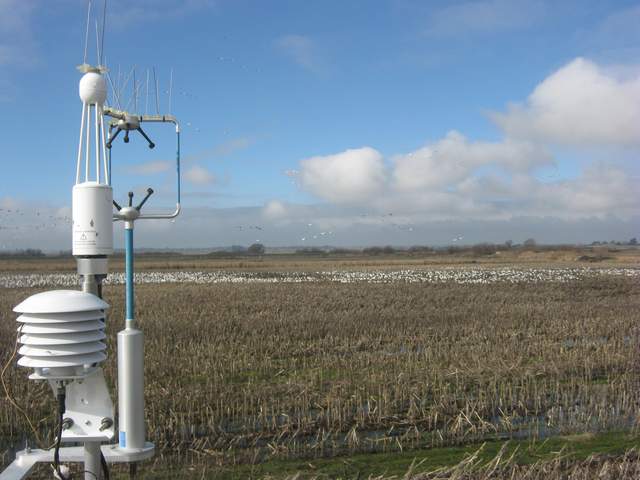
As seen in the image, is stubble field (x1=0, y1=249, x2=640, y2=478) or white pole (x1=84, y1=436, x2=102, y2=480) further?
stubble field (x1=0, y1=249, x2=640, y2=478)

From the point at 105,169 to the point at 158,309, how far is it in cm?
1692

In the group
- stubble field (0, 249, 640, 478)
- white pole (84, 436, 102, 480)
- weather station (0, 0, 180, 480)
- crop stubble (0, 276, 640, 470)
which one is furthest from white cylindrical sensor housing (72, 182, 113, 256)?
crop stubble (0, 276, 640, 470)

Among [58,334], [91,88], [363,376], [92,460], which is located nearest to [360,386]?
[363,376]

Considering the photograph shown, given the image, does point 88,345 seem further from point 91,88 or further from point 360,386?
point 360,386

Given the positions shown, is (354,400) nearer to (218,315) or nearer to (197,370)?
(197,370)

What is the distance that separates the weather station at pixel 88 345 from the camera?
3.70m

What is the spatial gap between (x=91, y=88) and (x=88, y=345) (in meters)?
1.80

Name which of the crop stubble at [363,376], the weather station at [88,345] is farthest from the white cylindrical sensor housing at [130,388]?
the crop stubble at [363,376]

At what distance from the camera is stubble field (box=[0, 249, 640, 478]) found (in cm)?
738

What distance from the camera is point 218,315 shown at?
61.7 feet

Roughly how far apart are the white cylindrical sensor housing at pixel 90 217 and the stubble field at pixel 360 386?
11.1ft

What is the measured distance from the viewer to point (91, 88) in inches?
168

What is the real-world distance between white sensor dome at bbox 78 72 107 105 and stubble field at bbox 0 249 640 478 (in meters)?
4.14

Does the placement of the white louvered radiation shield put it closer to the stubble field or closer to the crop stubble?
the stubble field
